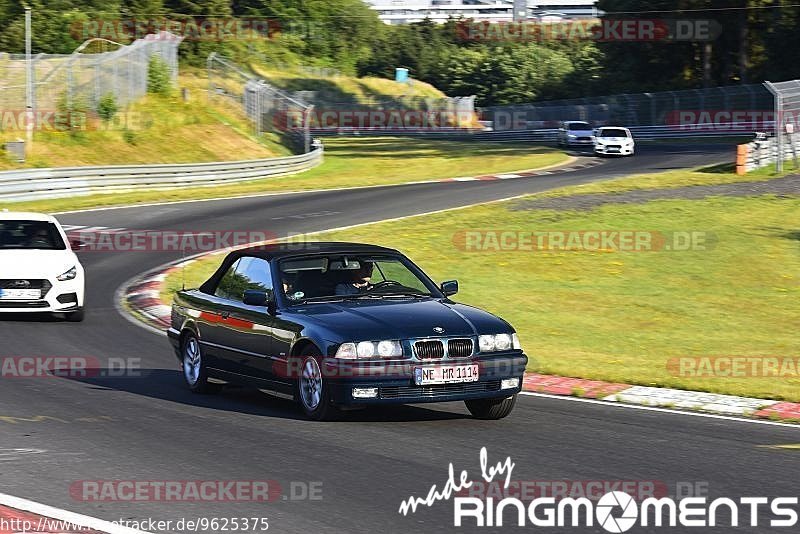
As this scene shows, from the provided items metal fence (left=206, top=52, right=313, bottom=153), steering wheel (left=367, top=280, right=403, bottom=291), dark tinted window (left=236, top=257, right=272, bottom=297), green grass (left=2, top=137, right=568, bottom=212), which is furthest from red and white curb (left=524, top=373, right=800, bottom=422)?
metal fence (left=206, top=52, right=313, bottom=153)

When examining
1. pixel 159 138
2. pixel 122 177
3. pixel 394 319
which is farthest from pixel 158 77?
pixel 394 319

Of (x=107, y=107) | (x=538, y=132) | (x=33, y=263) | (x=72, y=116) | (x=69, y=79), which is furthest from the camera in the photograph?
(x=538, y=132)

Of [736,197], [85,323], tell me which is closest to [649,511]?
[85,323]

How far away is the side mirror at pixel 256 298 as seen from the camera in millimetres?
10859

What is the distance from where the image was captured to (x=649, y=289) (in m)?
21.3

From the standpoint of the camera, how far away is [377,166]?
51.4 metres

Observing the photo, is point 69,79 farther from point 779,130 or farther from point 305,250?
point 305,250

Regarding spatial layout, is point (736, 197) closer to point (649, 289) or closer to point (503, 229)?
point (503, 229)

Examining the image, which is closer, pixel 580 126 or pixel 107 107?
pixel 107 107

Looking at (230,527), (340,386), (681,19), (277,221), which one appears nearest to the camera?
(230,527)

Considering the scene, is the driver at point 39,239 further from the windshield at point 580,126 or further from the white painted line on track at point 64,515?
the windshield at point 580,126

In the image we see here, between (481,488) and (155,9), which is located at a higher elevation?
(155,9)

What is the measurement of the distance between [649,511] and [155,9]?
7821 cm

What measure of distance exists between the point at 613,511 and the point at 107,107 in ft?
133
